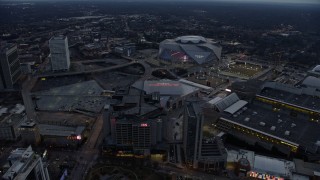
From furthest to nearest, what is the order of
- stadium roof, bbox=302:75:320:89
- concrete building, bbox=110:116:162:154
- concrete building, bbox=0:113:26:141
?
stadium roof, bbox=302:75:320:89 < concrete building, bbox=0:113:26:141 < concrete building, bbox=110:116:162:154

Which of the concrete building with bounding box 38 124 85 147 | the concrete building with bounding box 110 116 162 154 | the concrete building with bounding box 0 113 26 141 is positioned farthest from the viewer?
the concrete building with bounding box 0 113 26 141

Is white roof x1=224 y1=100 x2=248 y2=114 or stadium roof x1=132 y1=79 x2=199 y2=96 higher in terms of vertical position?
stadium roof x1=132 y1=79 x2=199 y2=96

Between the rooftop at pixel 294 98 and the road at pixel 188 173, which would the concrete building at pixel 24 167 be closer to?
the road at pixel 188 173

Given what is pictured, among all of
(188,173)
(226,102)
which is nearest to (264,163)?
(188,173)

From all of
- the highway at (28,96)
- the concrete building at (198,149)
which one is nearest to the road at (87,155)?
the highway at (28,96)

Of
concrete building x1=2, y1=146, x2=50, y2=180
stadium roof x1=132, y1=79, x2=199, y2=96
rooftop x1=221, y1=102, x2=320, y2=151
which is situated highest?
concrete building x1=2, y1=146, x2=50, y2=180

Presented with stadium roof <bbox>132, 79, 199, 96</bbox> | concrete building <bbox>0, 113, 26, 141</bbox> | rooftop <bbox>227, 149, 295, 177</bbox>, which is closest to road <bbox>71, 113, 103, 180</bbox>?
concrete building <bbox>0, 113, 26, 141</bbox>

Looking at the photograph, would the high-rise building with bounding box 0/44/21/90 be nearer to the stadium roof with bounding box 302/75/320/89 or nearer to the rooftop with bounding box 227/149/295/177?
the rooftop with bounding box 227/149/295/177
